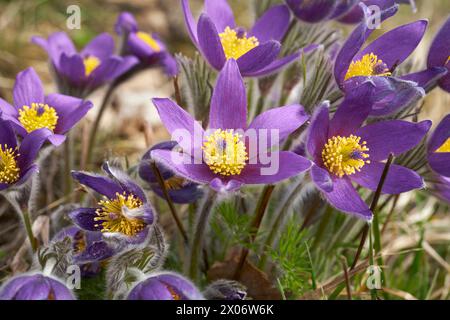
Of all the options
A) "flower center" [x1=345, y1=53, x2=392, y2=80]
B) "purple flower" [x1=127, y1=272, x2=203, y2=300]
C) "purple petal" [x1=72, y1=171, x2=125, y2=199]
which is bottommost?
"purple flower" [x1=127, y1=272, x2=203, y2=300]

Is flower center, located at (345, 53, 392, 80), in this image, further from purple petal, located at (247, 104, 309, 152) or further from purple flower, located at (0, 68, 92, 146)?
purple flower, located at (0, 68, 92, 146)

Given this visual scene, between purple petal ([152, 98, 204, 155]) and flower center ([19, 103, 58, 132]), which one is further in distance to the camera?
flower center ([19, 103, 58, 132])

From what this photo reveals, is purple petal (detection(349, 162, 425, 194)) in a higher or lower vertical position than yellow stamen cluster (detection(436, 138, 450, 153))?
lower

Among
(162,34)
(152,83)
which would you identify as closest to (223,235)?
(152,83)

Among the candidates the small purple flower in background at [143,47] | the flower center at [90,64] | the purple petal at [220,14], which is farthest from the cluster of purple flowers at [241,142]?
the small purple flower in background at [143,47]

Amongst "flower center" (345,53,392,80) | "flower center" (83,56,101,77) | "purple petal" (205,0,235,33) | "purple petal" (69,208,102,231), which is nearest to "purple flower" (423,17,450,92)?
"flower center" (345,53,392,80)
